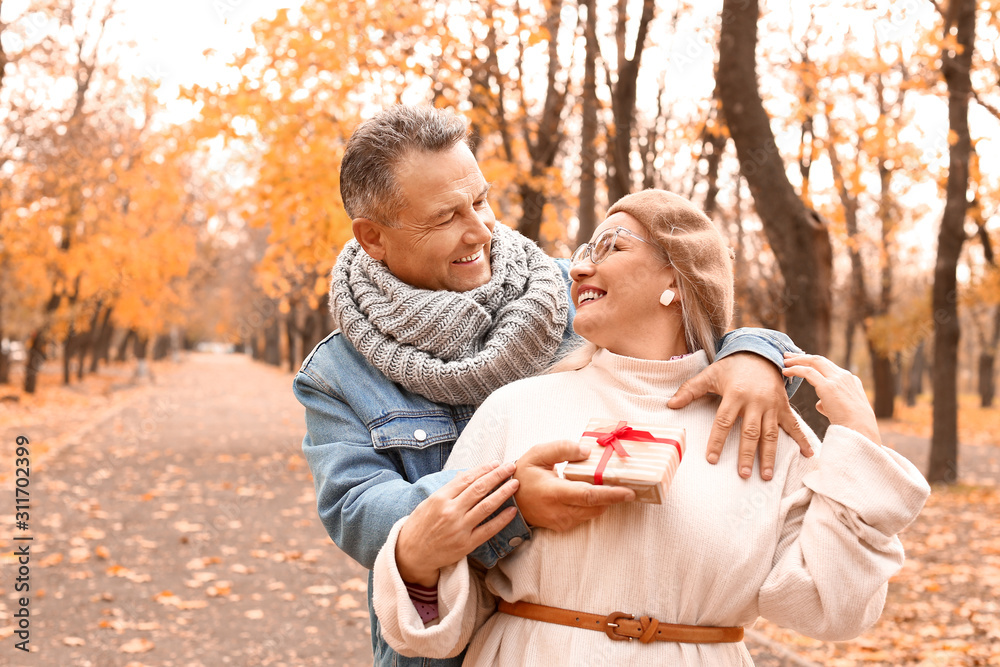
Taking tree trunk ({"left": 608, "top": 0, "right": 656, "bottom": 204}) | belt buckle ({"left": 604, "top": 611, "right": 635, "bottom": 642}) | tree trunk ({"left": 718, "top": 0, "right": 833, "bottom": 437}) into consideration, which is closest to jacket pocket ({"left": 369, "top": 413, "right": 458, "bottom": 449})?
belt buckle ({"left": 604, "top": 611, "right": 635, "bottom": 642})

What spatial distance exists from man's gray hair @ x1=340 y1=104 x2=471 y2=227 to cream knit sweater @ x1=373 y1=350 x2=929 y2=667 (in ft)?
2.66

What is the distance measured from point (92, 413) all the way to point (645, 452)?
19.6 metres

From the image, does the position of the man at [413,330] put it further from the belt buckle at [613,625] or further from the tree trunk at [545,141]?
the tree trunk at [545,141]

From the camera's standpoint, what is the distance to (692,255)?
2.02 meters

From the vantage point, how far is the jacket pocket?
2.15 m

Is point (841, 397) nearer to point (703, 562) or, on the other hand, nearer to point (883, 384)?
point (703, 562)

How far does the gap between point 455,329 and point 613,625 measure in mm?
865

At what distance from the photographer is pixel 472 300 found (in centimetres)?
227

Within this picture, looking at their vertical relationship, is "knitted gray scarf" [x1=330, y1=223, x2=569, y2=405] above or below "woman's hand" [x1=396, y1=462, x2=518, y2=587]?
above

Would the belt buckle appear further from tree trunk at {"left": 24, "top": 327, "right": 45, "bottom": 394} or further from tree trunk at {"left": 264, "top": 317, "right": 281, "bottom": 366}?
tree trunk at {"left": 264, "top": 317, "right": 281, "bottom": 366}

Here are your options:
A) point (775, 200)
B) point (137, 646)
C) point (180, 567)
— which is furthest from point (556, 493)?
point (180, 567)

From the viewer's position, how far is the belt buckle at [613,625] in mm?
1794

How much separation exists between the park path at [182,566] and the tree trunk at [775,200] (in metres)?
2.23

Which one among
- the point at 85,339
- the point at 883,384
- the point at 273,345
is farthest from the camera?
the point at 273,345
